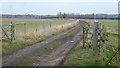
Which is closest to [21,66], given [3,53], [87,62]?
[87,62]

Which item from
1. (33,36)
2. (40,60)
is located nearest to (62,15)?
(33,36)

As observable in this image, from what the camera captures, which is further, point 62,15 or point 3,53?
point 62,15

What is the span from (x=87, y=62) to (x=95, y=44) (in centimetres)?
233

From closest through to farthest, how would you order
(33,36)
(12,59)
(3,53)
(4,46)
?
1. (12,59)
2. (3,53)
3. (4,46)
4. (33,36)

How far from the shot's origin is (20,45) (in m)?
16.9

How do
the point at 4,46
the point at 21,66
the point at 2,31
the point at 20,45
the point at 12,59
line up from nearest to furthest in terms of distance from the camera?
the point at 21,66 < the point at 12,59 < the point at 4,46 < the point at 20,45 < the point at 2,31

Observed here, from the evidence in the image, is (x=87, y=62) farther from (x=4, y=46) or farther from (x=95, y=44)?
(x=4, y=46)

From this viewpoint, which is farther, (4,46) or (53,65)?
(4,46)

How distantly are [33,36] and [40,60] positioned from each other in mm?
10535

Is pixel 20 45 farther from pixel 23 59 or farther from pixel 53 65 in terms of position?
pixel 53 65

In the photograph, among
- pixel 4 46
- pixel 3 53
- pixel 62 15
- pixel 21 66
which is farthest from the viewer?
pixel 62 15

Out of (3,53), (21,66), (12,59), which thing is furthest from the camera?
(3,53)

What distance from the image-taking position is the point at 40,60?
38.0 ft

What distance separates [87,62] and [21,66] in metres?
2.81
